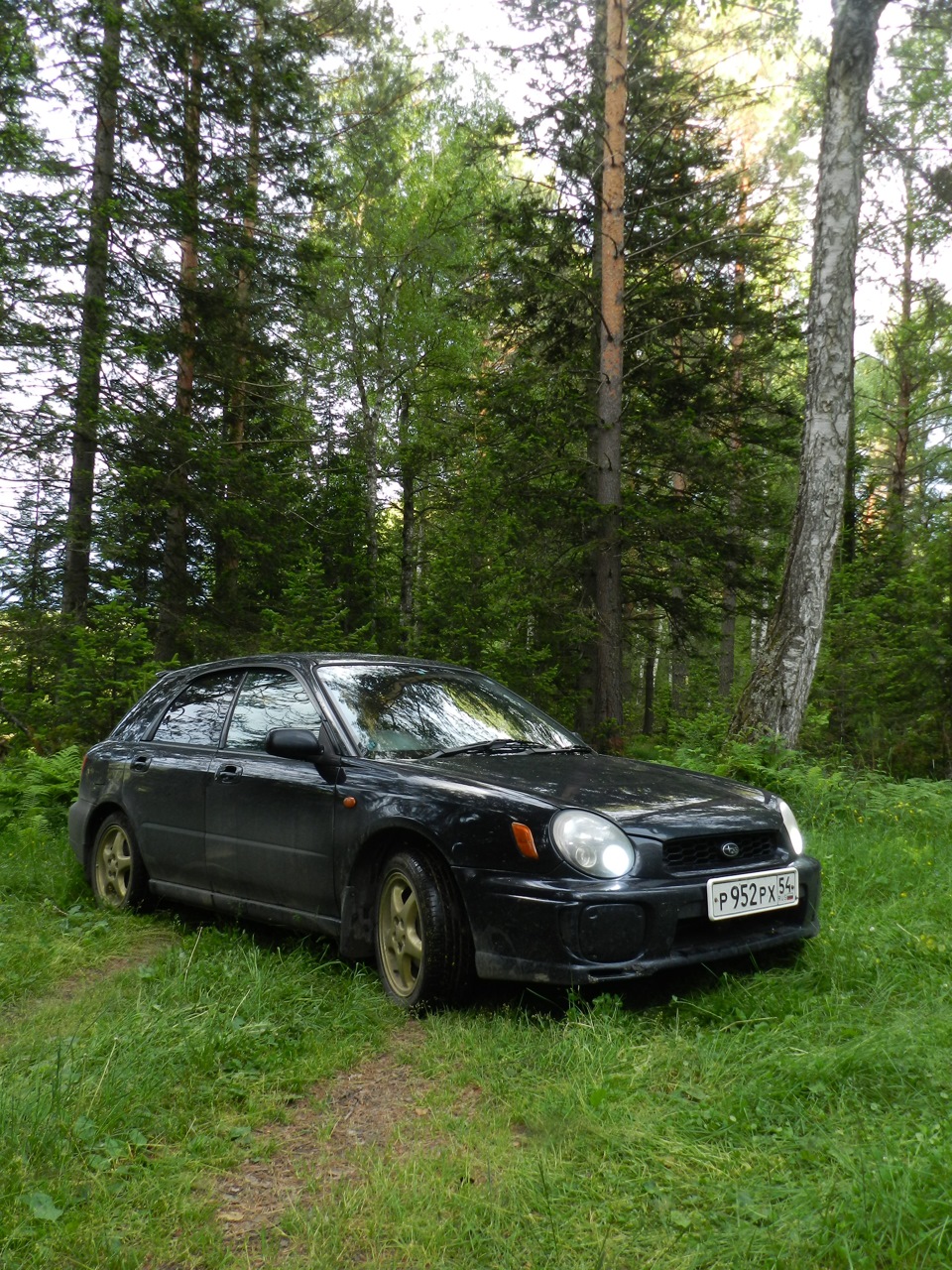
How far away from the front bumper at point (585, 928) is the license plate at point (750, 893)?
0.17 feet

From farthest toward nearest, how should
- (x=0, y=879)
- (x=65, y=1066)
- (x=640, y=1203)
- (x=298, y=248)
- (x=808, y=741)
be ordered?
(x=298, y=248), (x=808, y=741), (x=0, y=879), (x=65, y=1066), (x=640, y=1203)

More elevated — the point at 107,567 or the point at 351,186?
the point at 351,186

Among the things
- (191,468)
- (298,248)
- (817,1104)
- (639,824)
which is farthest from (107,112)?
(817,1104)

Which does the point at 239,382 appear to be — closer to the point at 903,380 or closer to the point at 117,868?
the point at 117,868

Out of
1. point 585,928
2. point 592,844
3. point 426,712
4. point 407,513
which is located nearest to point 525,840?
point 592,844

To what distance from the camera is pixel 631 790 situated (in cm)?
429

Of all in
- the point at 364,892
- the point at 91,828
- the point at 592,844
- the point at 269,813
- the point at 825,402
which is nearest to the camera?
the point at 592,844

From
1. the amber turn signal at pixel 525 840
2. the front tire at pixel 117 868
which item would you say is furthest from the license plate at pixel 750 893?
the front tire at pixel 117 868

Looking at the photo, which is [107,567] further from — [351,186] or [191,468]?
[351,186]

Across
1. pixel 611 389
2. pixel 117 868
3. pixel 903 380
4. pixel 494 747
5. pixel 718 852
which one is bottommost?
pixel 117 868

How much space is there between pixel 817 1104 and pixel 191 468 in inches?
489

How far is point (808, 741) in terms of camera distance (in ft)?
43.1

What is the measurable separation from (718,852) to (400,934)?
1366 millimetres

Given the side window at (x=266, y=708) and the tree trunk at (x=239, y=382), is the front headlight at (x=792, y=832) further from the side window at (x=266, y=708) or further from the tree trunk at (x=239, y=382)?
the tree trunk at (x=239, y=382)
